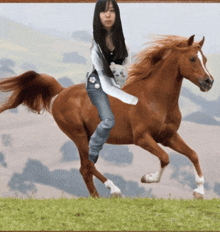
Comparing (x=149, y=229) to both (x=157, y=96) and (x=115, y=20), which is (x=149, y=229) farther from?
(x=115, y=20)

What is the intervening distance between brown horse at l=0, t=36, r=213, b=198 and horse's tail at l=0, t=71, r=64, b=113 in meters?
0.51

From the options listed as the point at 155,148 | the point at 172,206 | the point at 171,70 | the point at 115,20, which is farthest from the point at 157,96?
the point at 172,206

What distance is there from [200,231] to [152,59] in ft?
8.61

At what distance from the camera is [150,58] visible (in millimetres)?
5625

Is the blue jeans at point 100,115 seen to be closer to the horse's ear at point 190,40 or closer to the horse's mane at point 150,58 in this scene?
the horse's mane at point 150,58

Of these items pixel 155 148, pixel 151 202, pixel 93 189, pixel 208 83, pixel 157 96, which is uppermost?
pixel 208 83

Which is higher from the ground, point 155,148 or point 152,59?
point 152,59

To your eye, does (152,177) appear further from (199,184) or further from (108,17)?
(108,17)

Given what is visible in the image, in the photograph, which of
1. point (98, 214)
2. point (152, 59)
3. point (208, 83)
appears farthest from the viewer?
point (152, 59)

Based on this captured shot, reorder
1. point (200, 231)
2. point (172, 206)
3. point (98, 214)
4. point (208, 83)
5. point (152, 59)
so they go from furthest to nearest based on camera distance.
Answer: point (152, 59)
point (208, 83)
point (172, 206)
point (98, 214)
point (200, 231)

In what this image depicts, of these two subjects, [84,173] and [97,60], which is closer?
[97,60]

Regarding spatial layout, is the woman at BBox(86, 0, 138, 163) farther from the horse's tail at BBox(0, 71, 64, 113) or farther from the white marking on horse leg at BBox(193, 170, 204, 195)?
the white marking on horse leg at BBox(193, 170, 204, 195)

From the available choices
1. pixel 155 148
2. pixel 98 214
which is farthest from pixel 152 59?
pixel 98 214

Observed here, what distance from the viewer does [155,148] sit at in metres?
5.21
